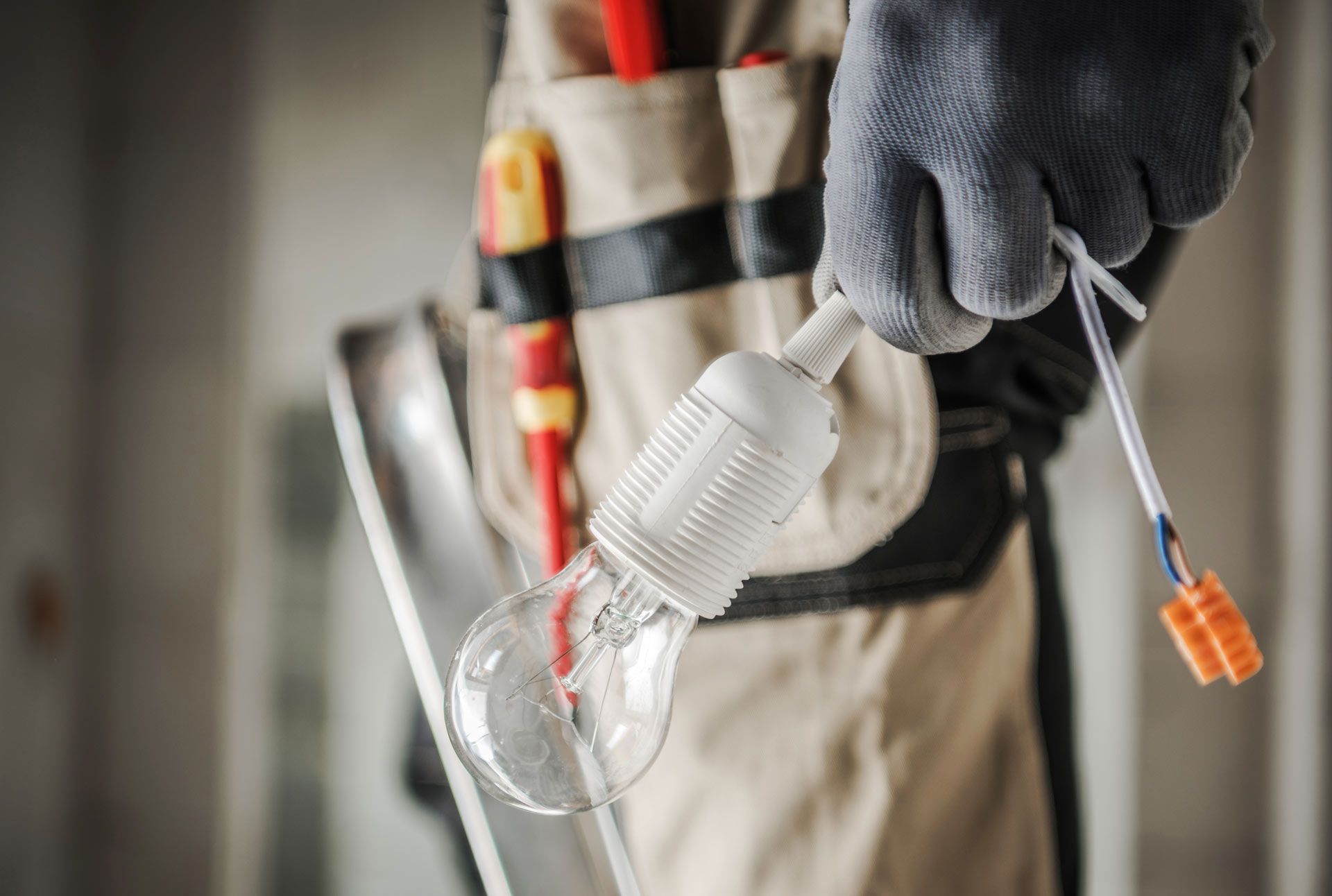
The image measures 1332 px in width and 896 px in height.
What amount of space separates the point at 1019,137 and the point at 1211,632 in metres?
0.17

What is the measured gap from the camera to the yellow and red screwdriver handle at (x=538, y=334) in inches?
17.9

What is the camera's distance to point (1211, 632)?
27 centimetres

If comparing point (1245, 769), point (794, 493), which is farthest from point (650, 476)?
point (1245, 769)

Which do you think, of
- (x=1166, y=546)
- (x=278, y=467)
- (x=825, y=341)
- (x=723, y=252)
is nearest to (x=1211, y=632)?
(x=1166, y=546)

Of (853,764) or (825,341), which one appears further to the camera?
(853,764)

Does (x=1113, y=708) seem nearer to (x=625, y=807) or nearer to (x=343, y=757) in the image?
(x=625, y=807)

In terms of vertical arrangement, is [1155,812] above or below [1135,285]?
below

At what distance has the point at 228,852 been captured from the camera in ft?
3.57

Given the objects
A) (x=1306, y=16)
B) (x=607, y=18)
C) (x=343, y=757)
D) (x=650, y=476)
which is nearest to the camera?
(x=650, y=476)

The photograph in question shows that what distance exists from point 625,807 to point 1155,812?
86 cm

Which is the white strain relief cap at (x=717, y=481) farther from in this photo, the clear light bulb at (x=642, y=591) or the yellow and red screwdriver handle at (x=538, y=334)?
the yellow and red screwdriver handle at (x=538, y=334)

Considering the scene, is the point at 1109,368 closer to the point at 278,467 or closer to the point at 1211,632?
the point at 1211,632

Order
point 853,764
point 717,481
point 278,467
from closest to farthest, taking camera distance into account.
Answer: point 717,481 < point 853,764 < point 278,467

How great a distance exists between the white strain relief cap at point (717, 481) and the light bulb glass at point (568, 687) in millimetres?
56
